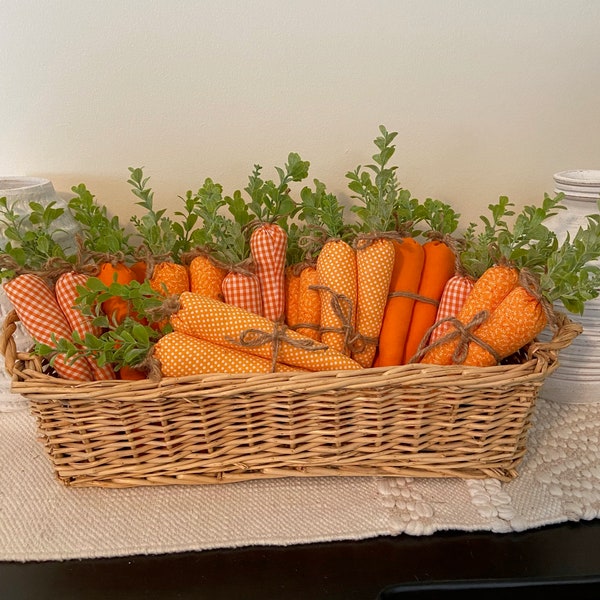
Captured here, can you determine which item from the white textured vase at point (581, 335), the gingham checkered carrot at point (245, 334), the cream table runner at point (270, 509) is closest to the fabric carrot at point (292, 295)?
the gingham checkered carrot at point (245, 334)

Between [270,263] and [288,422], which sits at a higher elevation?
[270,263]

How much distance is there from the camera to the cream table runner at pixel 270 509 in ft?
2.05

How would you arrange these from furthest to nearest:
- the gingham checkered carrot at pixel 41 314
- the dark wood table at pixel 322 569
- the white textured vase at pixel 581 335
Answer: the white textured vase at pixel 581 335 → the gingham checkered carrot at pixel 41 314 → the dark wood table at pixel 322 569

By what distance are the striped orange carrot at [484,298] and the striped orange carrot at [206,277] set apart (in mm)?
298

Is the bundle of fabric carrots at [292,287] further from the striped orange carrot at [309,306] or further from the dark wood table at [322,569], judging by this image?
the dark wood table at [322,569]

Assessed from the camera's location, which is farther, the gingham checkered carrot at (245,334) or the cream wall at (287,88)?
the cream wall at (287,88)

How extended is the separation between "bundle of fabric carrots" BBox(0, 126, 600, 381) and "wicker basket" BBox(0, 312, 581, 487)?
0.12 feet

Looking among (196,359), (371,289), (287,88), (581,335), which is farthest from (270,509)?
(287,88)

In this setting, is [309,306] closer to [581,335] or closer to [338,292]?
[338,292]

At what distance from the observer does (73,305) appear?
2.27ft

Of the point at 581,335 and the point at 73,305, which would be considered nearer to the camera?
the point at 73,305

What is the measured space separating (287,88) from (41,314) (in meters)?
0.51

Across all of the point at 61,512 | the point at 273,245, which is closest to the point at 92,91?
the point at 273,245

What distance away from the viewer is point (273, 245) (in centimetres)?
74
